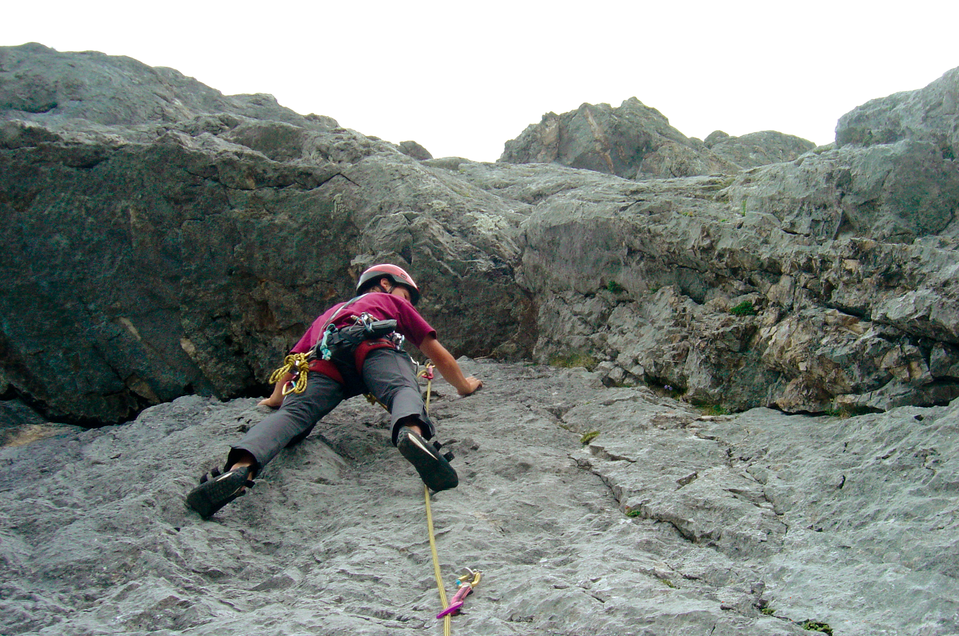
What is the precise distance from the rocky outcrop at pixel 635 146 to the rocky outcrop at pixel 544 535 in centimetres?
673

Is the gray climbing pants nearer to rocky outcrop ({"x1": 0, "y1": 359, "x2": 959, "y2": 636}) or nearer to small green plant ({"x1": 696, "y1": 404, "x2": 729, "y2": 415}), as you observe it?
rocky outcrop ({"x1": 0, "y1": 359, "x2": 959, "y2": 636})

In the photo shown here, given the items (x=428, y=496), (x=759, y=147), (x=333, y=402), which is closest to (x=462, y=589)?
(x=428, y=496)

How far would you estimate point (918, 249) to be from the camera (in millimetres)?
3320

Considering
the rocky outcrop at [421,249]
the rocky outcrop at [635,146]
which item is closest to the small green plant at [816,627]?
the rocky outcrop at [421,249]

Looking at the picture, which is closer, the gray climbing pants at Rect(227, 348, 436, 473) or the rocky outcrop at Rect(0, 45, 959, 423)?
the gray climbing pants at Rect(227, 348, 436, 473)

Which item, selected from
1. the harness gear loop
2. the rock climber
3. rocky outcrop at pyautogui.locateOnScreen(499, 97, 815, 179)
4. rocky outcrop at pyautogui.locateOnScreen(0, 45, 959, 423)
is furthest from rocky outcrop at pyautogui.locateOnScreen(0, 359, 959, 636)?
rocky outcrop at pyautogui.locateOnScreen(499, 97, 815, 179)

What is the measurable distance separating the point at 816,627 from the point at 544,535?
1.20 m

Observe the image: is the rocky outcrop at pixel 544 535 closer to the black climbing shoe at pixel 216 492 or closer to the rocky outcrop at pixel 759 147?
the black climbing shoe at pixel 216 492

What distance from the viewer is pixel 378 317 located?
4410 mm

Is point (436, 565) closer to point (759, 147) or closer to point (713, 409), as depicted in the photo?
point (713, 409)

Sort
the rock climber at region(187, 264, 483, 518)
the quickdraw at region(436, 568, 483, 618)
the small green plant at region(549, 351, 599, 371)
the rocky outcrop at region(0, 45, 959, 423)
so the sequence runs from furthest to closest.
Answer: the small green plant at region(549, 351, 599, 371)
the rocky outcrop at region(0, 45, 959, 423)
the rock climber at region(187, 264, 483, 518)
the quickdraw at region(436, 568, 483, 618)

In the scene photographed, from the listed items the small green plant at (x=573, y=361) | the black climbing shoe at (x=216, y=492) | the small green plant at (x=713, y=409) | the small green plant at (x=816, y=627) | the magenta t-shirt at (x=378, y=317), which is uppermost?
the magenta t-shirt at (x=378, y=317)

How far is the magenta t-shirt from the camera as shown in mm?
4324

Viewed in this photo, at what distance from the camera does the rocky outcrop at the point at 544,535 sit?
219 cm
